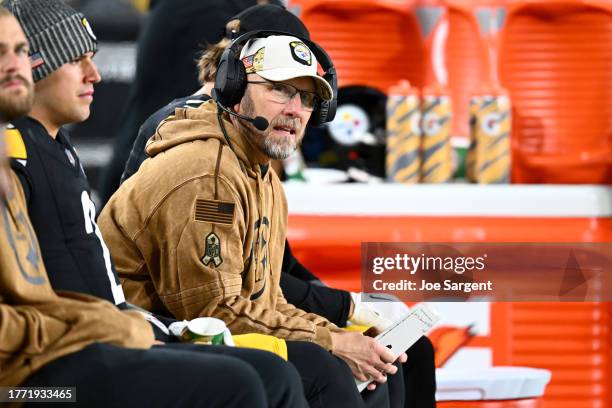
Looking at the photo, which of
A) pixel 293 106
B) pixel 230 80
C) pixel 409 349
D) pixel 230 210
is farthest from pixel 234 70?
pixel 409 349

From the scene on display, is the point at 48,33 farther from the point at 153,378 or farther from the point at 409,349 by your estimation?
the point at 409,349

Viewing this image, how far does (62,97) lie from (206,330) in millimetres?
422

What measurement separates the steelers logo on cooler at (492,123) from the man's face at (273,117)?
160 cm

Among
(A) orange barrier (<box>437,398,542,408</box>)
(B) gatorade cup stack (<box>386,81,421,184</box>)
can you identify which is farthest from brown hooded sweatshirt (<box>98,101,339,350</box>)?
(B) gatorade cup stack (<box>386,81,421,184</box>)

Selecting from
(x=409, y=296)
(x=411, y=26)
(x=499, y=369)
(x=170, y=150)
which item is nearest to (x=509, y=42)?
(x=411, y=26)

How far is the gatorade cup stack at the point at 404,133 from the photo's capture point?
3816 mm

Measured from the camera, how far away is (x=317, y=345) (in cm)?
212

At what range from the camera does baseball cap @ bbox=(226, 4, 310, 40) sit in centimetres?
237

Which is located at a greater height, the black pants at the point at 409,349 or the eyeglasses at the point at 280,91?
the eyeglasses at the point at 280,91

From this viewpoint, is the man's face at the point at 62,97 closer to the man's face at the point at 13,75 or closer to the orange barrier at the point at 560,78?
the man's face at the point at 13,75

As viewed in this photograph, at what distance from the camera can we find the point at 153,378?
1.69m

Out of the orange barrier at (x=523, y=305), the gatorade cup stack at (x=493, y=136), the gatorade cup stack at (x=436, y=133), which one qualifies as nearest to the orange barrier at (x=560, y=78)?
the gatorade cup stack at (x=493, y=136)

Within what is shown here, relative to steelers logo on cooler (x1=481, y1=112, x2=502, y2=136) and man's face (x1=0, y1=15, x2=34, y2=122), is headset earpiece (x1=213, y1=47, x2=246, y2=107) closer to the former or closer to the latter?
man's face (x1=0, y1=15, x2=34, y2=122)

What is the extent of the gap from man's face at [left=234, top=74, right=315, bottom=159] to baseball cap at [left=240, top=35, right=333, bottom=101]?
2cm
